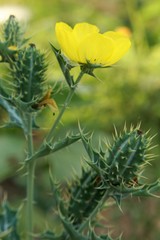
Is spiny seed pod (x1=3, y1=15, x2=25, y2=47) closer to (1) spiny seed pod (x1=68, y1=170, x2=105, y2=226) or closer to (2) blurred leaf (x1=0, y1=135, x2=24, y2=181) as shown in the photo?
(1) spiny seed pod (x1=68, y1=170, x2=105, y2=226)

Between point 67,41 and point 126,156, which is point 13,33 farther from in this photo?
point 126,156

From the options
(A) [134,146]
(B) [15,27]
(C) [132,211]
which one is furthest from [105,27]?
(A) [134,146]

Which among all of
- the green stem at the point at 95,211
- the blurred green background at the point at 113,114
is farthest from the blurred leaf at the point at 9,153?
the green stem at the point at 95,211

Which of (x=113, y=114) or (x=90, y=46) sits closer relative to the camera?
(x=90, y=46)

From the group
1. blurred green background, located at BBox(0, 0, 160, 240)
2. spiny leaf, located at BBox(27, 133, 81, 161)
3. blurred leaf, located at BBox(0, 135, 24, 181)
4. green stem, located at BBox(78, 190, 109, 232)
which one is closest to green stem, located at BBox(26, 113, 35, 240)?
spiny leaf, located at BBox(27, 133, 81, 161)

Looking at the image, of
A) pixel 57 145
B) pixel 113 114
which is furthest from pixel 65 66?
pixel 113 114

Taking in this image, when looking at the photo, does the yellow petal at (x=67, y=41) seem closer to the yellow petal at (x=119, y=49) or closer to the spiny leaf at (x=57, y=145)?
the yellow petal at (x=119, y=49)
